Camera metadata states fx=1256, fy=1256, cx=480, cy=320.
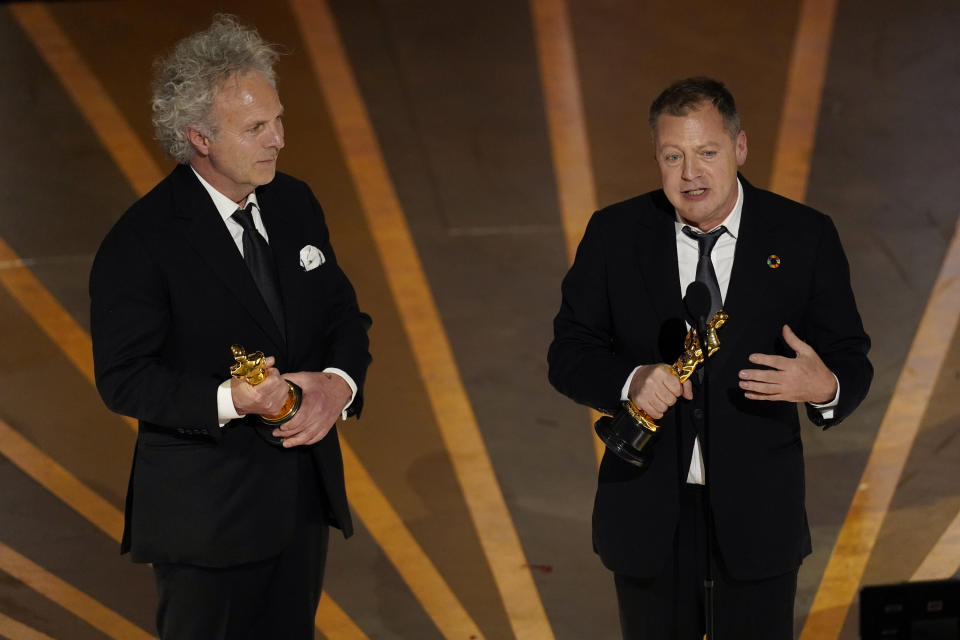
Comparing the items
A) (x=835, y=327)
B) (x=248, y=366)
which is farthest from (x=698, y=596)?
(x=248, y=366)

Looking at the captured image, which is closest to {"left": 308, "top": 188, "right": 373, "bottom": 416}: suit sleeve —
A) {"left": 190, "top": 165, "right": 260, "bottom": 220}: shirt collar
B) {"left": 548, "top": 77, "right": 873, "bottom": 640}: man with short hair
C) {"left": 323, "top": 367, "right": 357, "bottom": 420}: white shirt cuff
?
{"left": 323, "top": 367, "right": 357, "bottom": 420}: white shirt cuff

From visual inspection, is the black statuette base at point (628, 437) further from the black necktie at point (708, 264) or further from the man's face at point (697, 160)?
the man's face at point (697, 160)

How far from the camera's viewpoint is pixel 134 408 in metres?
2.45

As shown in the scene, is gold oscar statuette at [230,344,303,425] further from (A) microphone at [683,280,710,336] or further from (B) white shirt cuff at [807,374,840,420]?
(B) white shirt cuff at [807,374,840,420]

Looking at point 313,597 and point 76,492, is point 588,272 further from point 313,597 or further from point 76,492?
point 76,492

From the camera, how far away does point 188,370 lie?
254cm

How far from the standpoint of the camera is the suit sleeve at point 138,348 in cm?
244

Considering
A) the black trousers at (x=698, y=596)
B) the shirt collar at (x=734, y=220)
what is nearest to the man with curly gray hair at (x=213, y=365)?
the black trousers at (x=698, y=596)

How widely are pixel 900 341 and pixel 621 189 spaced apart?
1.61 metres

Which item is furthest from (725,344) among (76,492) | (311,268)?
(76,492)

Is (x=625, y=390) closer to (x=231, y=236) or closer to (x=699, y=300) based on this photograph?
(x=699, y=300)

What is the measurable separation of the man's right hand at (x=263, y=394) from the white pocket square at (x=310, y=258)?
1.09 ft

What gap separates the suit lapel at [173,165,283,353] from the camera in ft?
8.34

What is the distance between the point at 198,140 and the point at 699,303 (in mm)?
1073
